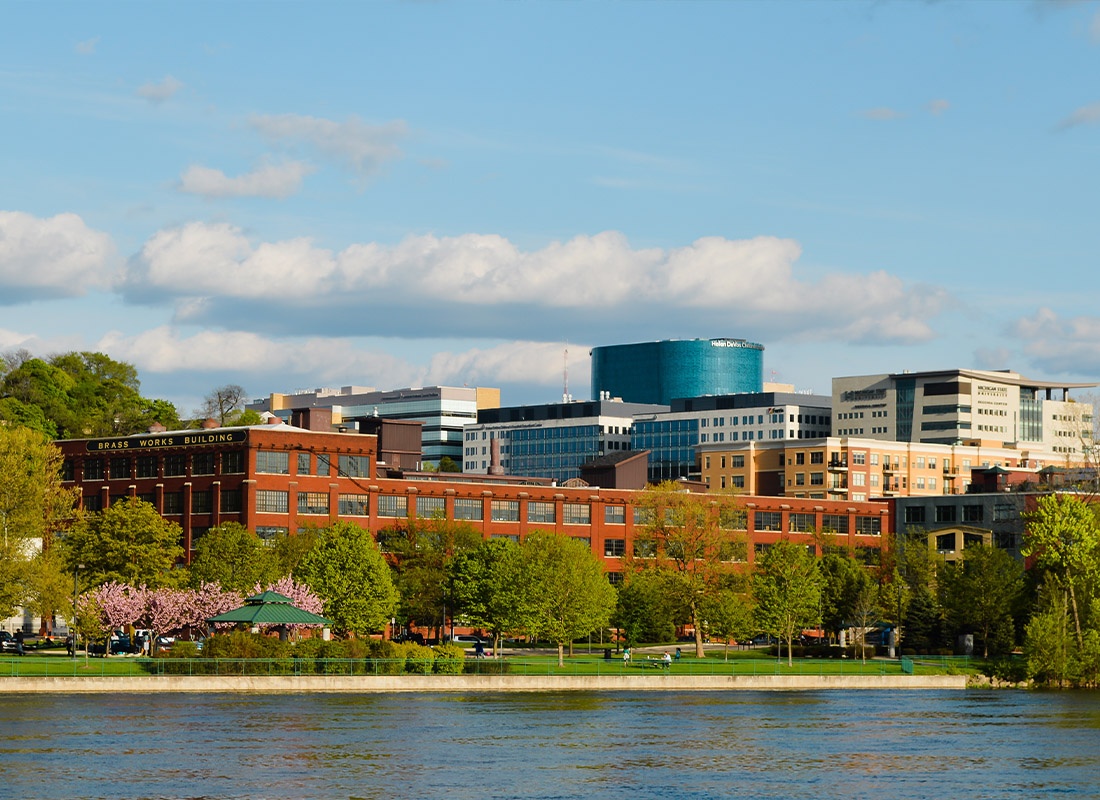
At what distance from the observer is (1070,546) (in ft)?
408

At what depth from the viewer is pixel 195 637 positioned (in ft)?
422

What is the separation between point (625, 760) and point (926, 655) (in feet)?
245

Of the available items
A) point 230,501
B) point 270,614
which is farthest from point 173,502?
point 270,614

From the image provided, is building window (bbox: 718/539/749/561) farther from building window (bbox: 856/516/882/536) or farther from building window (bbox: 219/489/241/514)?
building window (bbox: 856/516/882/536)

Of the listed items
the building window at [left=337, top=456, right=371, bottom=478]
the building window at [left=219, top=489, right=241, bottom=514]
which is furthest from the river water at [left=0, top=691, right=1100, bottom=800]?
the building window at [left=337, top=456, right=371, bottom=478]

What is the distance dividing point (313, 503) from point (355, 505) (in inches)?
158

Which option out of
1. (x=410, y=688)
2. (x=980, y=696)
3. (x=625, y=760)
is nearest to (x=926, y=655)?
(x=980, y=696)

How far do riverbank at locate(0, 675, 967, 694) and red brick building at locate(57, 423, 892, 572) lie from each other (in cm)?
3722

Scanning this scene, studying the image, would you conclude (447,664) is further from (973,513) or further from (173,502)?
(973,513)

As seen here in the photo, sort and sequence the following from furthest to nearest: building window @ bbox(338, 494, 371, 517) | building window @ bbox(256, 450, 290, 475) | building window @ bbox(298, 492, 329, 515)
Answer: building window @ bbox(338, 494, 371, 517) < building window @ bbox(298, 492, 329, 515) < building window @ bbox(256, 450, 290, 475)

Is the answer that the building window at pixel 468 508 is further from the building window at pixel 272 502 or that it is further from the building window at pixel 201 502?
the building window at pixel 201 502

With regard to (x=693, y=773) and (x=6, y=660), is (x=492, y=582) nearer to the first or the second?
(x=6, y=660)

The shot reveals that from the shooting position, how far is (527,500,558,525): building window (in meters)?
170

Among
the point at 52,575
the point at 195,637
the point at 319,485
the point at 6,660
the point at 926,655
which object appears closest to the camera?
the point at 6,660
